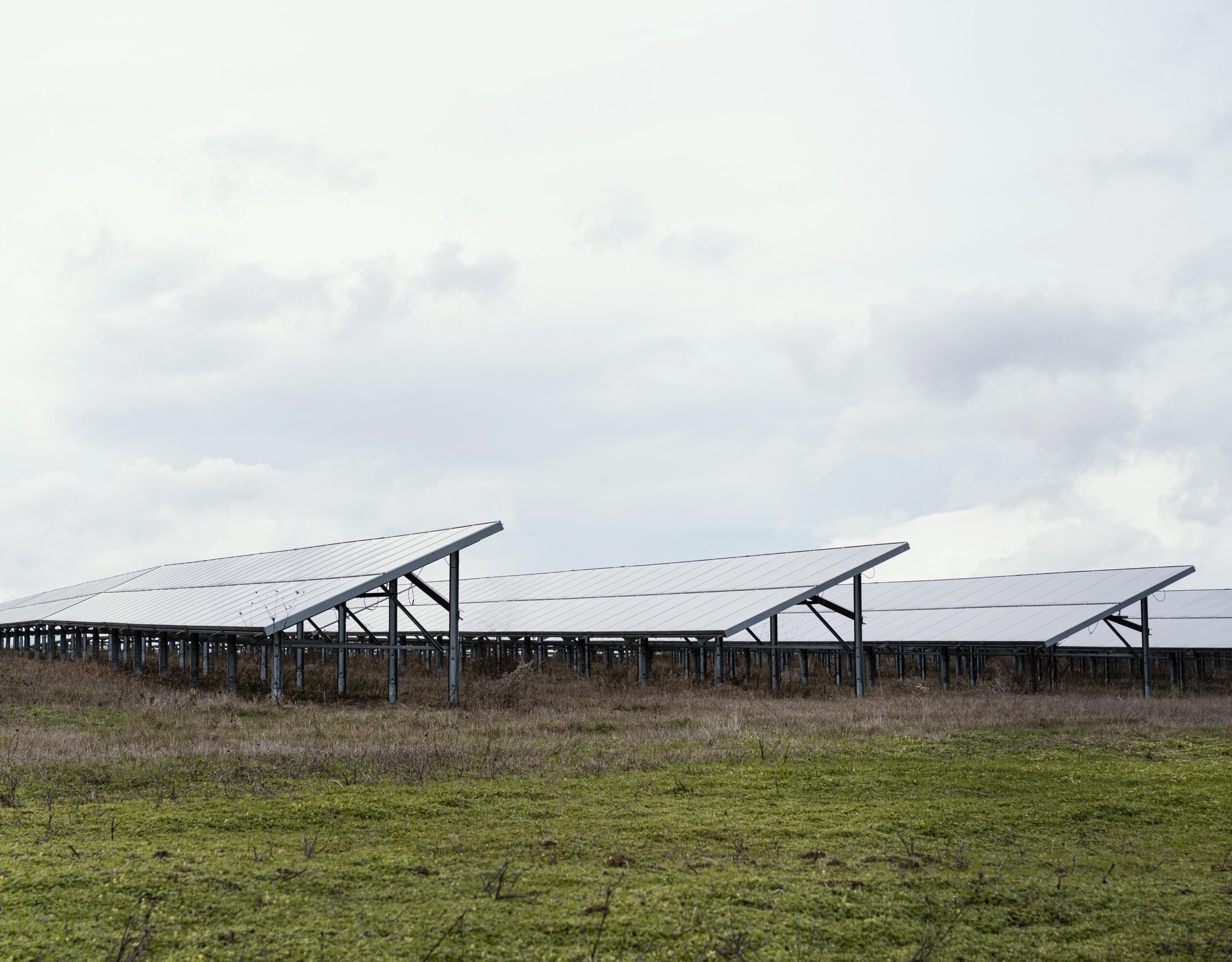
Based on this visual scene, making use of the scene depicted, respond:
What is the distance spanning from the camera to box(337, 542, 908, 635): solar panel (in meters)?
29.9

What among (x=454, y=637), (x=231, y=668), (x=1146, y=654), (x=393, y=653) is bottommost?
(x=1146, y=654)

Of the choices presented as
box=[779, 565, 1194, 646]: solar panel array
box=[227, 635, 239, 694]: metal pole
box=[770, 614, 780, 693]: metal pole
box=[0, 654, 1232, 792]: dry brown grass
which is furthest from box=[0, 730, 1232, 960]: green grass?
box=[779, 565, 1194, 646]: solar panel array

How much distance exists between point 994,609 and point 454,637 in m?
21.9

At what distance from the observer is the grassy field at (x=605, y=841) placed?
690cm

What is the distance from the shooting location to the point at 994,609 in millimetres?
38219

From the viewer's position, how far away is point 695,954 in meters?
6.54

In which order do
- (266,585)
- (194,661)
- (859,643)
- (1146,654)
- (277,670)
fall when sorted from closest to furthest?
(277,670)
(194,661)
(266,585)
(859,643)
(1146,654)

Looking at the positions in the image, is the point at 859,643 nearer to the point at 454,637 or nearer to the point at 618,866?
the point at 454,637

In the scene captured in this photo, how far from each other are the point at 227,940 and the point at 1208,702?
1112 inches

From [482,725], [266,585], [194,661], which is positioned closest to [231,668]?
[194,661]

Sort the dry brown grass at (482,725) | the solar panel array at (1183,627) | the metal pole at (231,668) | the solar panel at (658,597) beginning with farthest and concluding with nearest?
1. the solar panel array at (1183,627)
2. the solar panel at (658,597)
3. the metal pole at (231,668)
4. the dry brown grass at (482,725)

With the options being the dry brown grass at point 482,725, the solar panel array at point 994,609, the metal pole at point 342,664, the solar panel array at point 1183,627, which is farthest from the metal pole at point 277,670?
the solar panel array at point 1183,627

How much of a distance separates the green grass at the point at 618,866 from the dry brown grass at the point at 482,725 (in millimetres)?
794

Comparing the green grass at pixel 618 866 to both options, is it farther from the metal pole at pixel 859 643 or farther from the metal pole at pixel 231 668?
the metal pole at pixel 859 643
